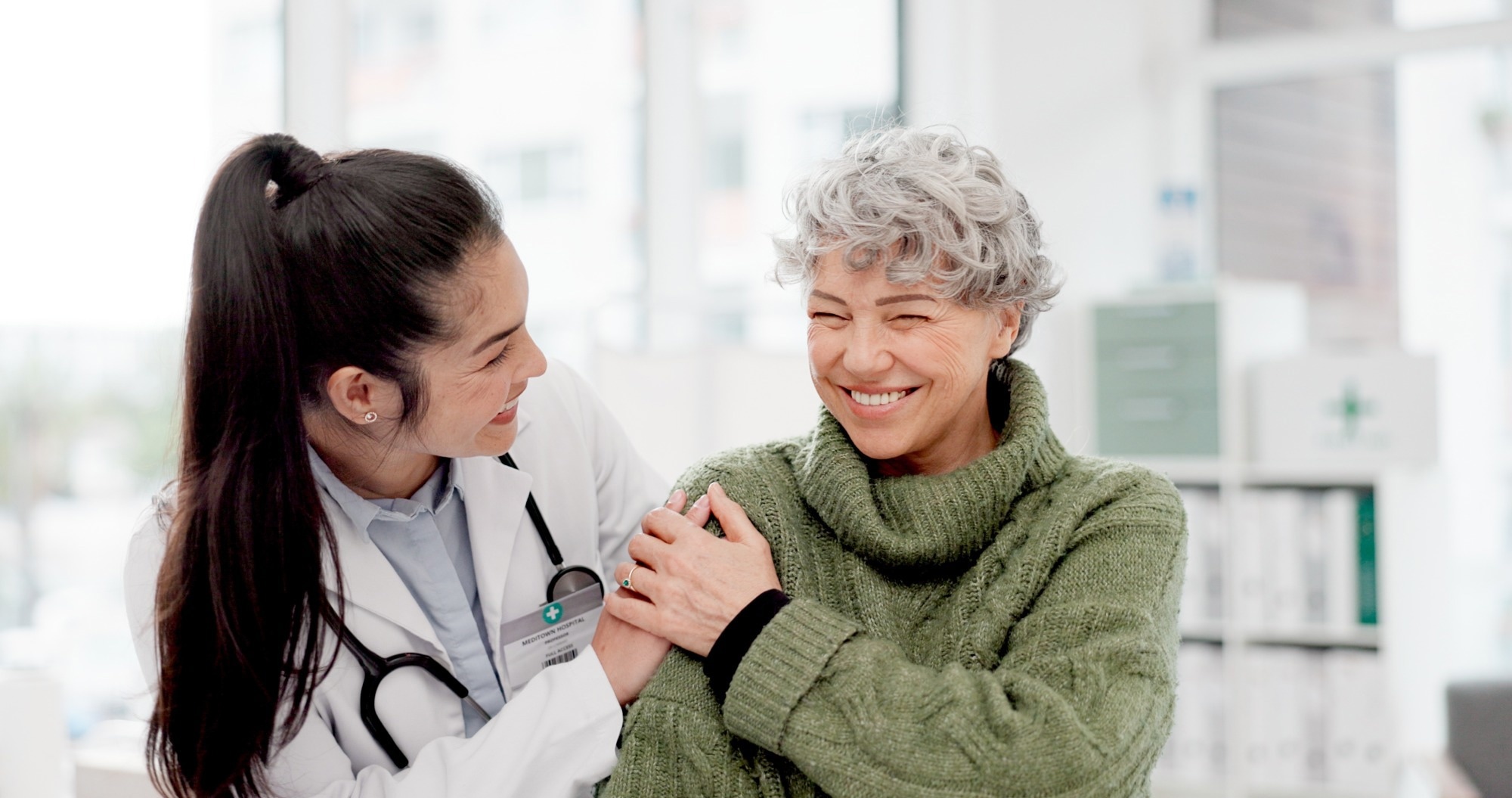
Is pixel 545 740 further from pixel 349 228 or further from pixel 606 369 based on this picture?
pixel 606 369

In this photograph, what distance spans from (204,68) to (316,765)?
4.48ft

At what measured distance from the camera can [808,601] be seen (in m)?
1.31

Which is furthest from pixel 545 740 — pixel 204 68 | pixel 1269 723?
pixel 1269 723

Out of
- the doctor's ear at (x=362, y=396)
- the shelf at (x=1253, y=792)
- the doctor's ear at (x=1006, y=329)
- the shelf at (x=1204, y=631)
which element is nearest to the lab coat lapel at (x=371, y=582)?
the doctor's ear at (x=362, y=396)

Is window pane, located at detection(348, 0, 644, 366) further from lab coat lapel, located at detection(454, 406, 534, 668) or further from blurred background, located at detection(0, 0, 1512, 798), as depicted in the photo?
lab coat lapel, located at detection(454, 406, 534, 668)

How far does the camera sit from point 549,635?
1.59 meters

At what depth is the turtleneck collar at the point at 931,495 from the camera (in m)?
1.41

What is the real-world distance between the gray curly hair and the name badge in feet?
1.76

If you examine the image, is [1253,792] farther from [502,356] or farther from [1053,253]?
[502,356]

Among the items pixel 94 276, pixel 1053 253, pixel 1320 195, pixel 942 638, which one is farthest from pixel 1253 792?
pixel 94 276

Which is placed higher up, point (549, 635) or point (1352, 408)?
point (1352, 408)

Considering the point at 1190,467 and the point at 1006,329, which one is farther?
the point at 1190,467

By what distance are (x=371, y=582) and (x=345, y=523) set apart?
8cm

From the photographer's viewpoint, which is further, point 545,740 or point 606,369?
point 606,369
